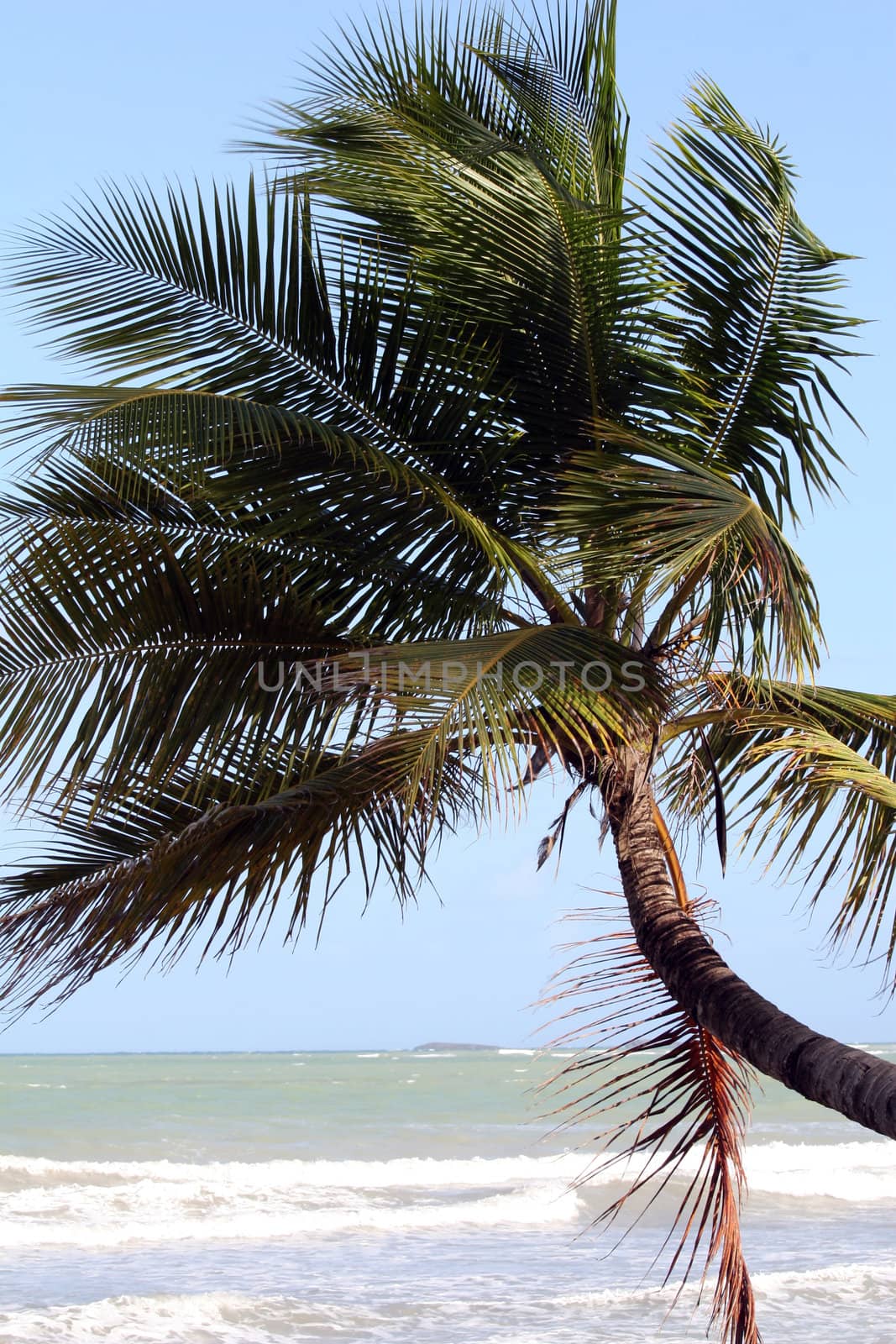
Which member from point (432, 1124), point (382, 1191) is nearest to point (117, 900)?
point (382, 1191)

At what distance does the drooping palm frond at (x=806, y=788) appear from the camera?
432 cm

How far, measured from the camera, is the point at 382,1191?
14992 mm

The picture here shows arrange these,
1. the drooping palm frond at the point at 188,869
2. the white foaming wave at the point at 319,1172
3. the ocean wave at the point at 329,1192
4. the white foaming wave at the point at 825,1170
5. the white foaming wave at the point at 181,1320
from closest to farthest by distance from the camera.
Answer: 1. the drooping palm frond at the point at 188,869
2. the white foaming wave at the point at 181,1320
3. the ocean wave at the point at 329,1192
4. the white foaming wave at the point at 825,1170
5. the white foaming wave at the point at 319,1172

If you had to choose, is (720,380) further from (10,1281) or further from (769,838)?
(10,1281)

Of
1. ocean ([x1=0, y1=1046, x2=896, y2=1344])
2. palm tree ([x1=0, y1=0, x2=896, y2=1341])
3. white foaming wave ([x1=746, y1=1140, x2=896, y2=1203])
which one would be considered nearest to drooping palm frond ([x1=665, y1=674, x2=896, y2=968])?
palm tree ([x1=0, y1=0, x2=896, y2=1341])

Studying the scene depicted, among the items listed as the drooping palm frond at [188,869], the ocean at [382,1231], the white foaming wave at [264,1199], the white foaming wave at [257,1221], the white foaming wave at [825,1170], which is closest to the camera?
the drooping palm frond at [188,869]

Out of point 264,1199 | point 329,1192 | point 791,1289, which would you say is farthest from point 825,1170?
point 791,1289

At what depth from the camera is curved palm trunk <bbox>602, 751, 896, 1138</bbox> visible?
9.86 feet

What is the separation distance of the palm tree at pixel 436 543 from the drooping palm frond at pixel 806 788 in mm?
17

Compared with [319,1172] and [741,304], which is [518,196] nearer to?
[741,304]

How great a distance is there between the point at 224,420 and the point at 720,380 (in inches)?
74.1

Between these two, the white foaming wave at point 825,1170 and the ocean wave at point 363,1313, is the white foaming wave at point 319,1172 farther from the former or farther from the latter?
the ocean wave at point 363,1313

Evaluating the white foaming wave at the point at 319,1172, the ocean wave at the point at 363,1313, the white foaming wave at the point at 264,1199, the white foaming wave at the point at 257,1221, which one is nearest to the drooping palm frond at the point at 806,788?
the ocean wave at the point at 363,1313

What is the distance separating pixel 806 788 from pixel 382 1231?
9.70 metres
